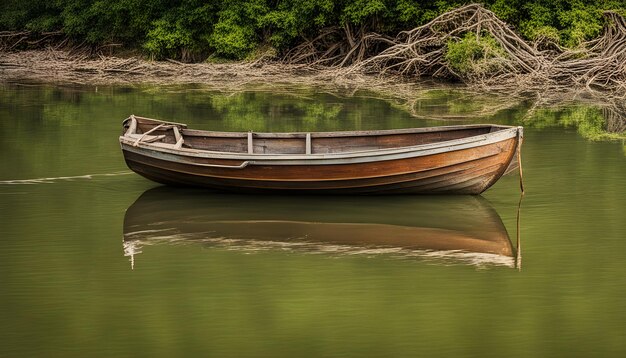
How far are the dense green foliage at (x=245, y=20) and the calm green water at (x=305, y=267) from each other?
10418 mm

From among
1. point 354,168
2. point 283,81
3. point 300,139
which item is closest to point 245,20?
point 283,81

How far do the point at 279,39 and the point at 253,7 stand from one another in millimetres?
1168

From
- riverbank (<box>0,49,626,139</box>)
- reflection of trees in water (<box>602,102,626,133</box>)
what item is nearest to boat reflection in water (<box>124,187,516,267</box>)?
riverbank (<box>0,49,626,139</box>)

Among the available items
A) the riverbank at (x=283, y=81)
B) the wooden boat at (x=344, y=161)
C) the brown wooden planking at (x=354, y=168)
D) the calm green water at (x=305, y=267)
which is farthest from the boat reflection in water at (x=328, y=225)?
the riverbank at (x=283, y=81)

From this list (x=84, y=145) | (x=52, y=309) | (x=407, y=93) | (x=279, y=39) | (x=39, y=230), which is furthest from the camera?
(x=279, y=39)

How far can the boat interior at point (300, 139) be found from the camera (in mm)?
13086

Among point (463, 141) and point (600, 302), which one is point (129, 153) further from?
point (600, 302)

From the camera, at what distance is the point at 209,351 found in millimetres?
7914

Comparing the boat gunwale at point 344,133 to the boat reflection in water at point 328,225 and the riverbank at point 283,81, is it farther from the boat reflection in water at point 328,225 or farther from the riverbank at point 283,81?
the riverbank at point 283,81

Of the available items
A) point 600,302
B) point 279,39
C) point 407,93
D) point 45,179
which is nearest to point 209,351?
point 600,302

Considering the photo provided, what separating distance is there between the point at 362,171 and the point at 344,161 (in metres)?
0.25

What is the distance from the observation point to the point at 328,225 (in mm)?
11625

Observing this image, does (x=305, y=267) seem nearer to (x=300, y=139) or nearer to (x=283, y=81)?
(x=300, y=139)

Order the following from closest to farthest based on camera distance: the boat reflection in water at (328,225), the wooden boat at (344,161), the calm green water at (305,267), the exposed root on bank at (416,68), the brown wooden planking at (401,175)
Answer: the calm green water at (305,267)
the boat reflection in water at (328,225)
the wooden boat at (344,161)
the brown wooden planking at (401,175)
the exposed root on bank at (416,68)
